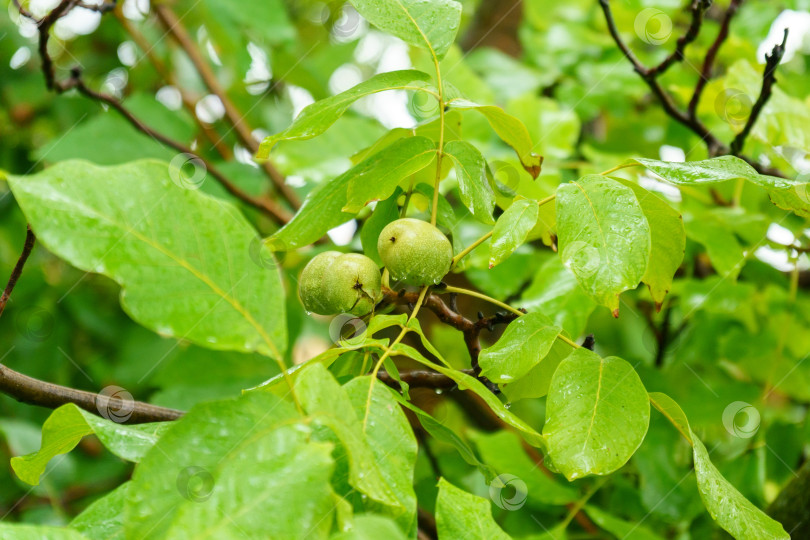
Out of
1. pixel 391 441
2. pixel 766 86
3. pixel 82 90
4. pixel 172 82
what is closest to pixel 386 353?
pixel 391 441

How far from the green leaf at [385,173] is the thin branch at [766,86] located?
0.49 metres

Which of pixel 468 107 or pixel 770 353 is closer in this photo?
pixel 468 107

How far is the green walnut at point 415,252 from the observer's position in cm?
59

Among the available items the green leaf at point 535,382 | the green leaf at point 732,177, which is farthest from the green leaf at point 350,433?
the green leaf at point 732,177

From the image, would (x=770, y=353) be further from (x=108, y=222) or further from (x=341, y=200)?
(x=108, y=222)

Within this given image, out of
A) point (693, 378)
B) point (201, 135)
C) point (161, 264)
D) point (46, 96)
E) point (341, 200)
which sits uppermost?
point (161, 264)

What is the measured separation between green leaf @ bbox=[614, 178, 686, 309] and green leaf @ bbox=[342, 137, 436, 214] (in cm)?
18

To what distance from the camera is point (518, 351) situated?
1.81ft

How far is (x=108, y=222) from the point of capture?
415 mm

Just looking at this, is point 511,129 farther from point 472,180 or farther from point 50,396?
point 50,396

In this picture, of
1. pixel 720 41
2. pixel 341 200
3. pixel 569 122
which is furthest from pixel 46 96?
pixel 720 41

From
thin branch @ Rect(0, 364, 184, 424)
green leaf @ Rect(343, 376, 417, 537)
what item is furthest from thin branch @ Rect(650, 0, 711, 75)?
thin branch @ Rect(0, 364, 184, 424)

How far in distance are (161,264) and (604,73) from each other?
1.16m

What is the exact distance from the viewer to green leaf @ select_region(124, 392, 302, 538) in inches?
14.3
